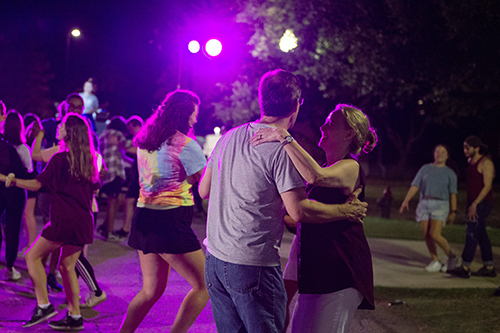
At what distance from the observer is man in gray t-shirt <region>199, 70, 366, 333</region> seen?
2.62m

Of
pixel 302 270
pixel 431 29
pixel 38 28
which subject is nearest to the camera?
pixel 302 270

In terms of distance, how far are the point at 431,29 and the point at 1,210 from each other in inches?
286

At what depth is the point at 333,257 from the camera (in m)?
2.86

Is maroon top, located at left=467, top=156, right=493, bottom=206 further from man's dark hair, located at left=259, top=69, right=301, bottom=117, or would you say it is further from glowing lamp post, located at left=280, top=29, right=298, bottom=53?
glowing lamp post, located at left=280, top=29, right=298, bottom=53

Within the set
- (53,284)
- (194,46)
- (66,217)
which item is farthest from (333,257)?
(194,46)

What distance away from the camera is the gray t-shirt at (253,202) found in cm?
263

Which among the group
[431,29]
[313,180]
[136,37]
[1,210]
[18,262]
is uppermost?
[136,37]

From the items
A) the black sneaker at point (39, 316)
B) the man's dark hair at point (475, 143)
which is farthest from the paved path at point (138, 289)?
the man's dark hair at point (475, 143)

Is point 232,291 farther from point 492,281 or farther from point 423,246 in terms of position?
point 423,246

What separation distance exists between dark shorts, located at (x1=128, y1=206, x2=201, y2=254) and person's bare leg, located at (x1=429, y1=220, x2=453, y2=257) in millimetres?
4848

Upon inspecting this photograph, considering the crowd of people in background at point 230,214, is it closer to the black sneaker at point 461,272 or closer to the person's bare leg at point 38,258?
the person's bare leg at point 38,258

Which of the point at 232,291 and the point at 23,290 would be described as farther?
the point at 23,290

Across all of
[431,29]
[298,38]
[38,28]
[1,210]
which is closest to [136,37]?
[38,28]

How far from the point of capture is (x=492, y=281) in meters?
7.42
